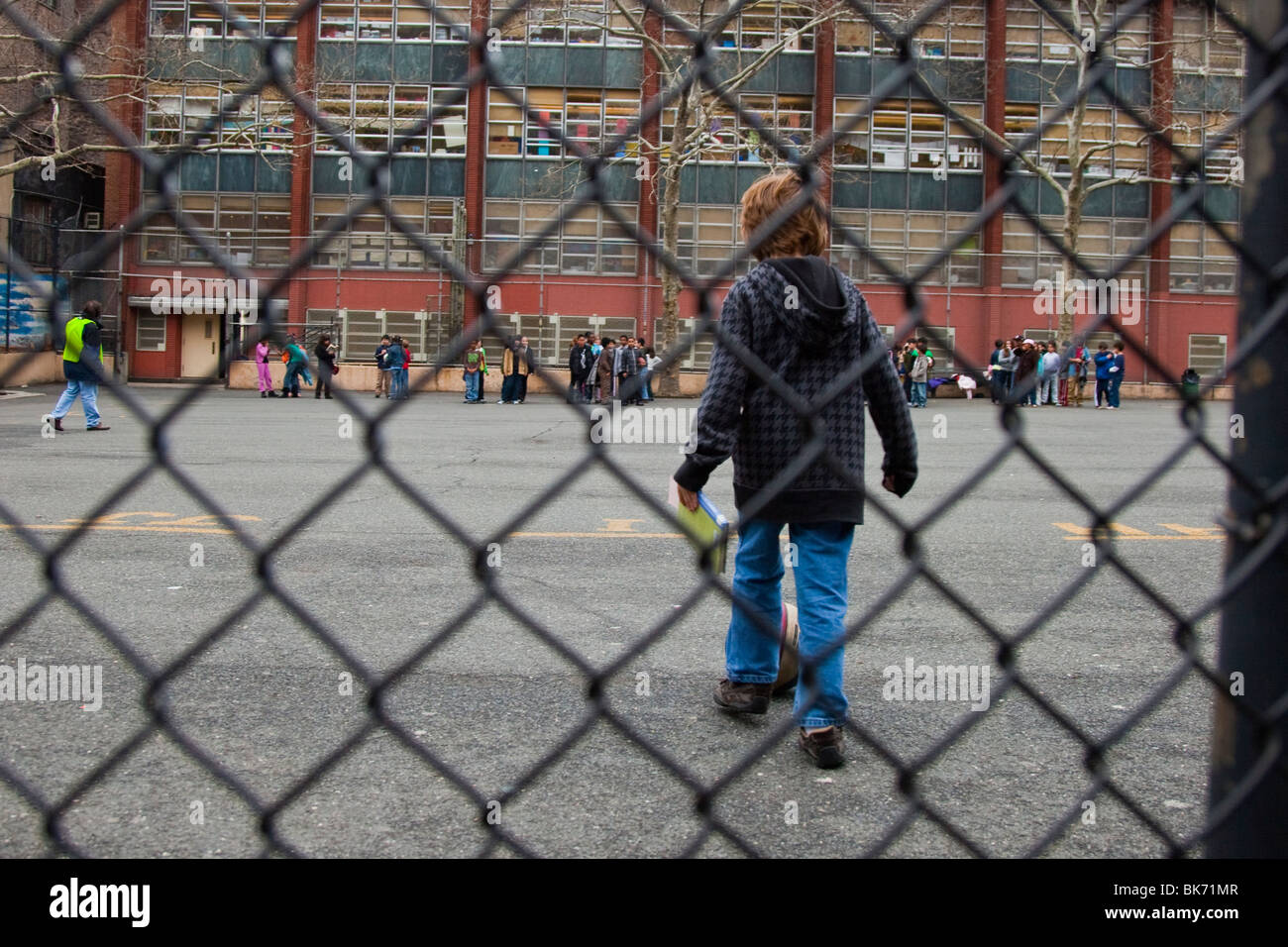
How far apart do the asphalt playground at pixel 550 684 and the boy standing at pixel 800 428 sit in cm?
26

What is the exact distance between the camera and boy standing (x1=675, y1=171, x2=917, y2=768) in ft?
9.59

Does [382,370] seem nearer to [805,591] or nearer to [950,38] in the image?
[950,38]

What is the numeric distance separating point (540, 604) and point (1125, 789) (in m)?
2.79

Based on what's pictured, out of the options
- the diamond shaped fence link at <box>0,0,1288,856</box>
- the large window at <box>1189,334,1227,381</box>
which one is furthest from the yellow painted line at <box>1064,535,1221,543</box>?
the large window at <box>1189,334,1227,381</box>

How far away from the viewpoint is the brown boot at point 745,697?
373cm

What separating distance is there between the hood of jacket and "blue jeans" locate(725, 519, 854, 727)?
1.97 feet

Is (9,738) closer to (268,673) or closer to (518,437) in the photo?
(268,673)

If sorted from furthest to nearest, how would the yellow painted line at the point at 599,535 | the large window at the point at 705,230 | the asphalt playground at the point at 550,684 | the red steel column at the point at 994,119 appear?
1. the red steel column at the point at 994,119
2. the large window at the point at 705,230
3. the yellow painted line at the point at 599,535
4. the asphalt playground at the point at 550,684

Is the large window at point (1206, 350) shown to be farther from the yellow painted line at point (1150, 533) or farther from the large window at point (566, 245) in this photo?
the yellow painted line at point (1150, 533)

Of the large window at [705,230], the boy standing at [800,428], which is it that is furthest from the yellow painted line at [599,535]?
the large window at [705,230]

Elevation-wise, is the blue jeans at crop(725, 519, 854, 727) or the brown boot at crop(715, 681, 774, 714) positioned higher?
the blue jeans at crop(725, 519, 854, 727)

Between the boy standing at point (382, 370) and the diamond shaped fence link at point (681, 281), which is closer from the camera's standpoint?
the diamond shaped fence link at point (681, 281)

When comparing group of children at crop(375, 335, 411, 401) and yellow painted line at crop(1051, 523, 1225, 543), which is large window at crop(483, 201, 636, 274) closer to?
group of children at crop(375, 335, 411, 401)

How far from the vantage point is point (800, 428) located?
2.90 meters
